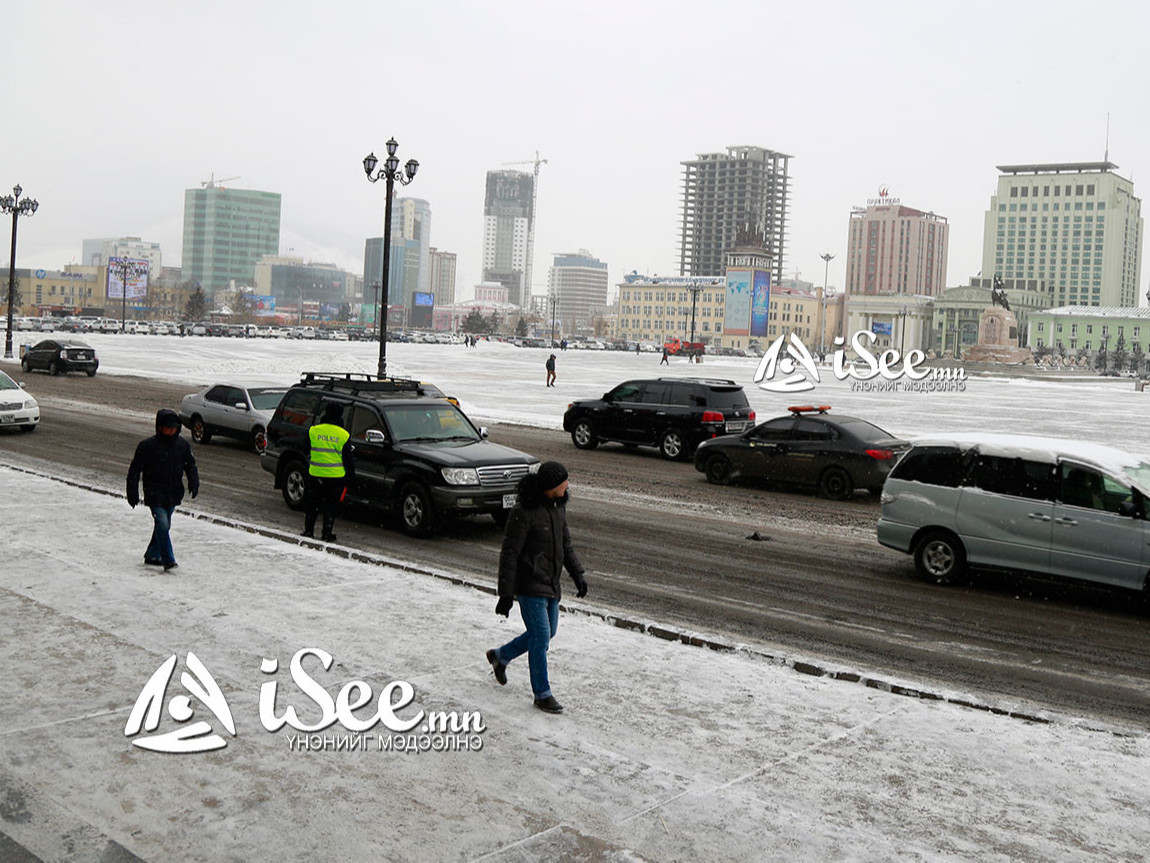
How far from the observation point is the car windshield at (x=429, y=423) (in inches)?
597

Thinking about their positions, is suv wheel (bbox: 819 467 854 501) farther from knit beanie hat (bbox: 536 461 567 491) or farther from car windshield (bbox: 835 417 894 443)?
knit beanie hat (bbox: 536 461 567 491)

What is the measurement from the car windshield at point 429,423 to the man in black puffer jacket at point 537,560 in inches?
309

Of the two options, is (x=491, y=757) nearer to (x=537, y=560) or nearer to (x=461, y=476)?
(x=537, y=560)

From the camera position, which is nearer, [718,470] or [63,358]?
[718,470]

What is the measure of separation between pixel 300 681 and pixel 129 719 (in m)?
1.17

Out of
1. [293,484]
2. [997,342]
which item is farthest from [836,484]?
[997,342]

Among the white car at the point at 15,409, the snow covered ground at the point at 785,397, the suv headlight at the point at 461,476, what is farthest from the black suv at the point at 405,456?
the snow covered ground at the point at 785,397

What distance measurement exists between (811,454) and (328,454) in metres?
9.80

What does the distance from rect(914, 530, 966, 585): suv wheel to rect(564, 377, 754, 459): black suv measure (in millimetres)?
11564

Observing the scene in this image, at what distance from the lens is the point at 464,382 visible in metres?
53.0

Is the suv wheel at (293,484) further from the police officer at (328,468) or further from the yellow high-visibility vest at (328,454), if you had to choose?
the yellow high-visibility vest at (328,454)

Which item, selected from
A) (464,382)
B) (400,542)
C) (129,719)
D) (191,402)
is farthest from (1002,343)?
(129,719)

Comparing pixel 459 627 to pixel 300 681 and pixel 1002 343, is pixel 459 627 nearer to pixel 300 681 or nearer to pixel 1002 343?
pixel 300 681

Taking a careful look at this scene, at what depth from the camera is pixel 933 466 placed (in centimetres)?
1288
